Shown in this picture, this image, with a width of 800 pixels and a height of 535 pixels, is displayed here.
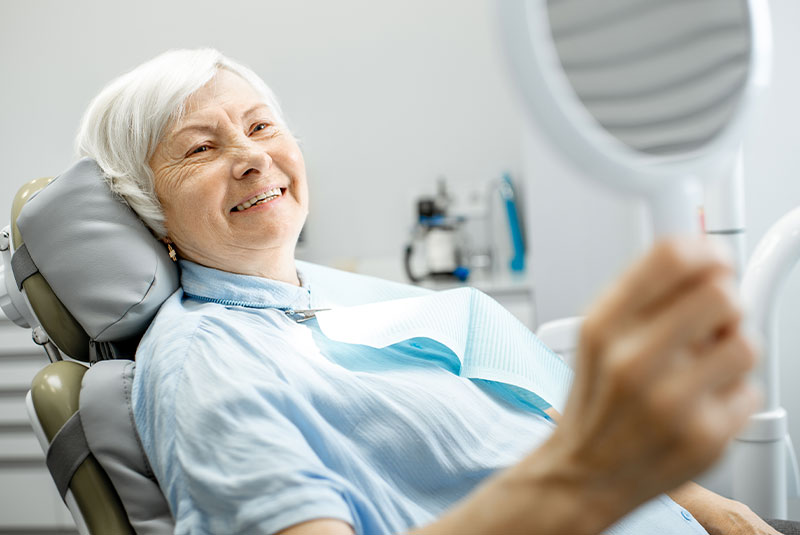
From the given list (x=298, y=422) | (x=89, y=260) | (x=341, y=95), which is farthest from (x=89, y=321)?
(x=341, y=95)

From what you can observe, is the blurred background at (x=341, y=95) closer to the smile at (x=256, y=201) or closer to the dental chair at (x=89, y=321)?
the smile at (x=256, y=201)

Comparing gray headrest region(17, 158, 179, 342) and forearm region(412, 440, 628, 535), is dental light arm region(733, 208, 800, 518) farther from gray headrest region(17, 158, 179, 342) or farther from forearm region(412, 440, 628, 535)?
gray headrest region(17, 158, 179, 342)

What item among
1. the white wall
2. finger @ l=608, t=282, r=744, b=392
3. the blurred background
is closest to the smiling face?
finger @ l=608, t=282, r=744, b=392

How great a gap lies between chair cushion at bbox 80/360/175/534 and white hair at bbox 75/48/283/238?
0.31 metres

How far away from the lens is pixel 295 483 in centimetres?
73

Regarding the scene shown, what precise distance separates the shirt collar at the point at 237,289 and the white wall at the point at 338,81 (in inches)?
73.6

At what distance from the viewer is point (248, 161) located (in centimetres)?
116

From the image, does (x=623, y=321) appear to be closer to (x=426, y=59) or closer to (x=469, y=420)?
(x=469, y=420)

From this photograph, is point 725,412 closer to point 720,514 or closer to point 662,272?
point 662,272

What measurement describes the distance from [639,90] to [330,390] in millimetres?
579

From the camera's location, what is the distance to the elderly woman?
392 millimetres

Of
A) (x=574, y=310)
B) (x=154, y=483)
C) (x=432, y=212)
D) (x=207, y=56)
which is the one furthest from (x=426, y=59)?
(x=154, y=483)

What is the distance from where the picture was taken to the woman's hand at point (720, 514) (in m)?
1.06

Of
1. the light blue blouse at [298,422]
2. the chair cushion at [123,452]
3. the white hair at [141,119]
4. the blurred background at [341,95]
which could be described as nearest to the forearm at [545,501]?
the light blue blouse at [298,422]
